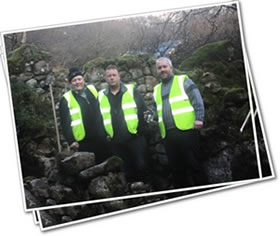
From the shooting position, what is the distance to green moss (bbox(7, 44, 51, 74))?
14.8 feet

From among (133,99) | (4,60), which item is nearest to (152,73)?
(133,99)

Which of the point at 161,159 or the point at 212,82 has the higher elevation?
the point at 212,82

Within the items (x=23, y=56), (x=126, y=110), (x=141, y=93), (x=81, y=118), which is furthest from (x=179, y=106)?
(x=23, y=56)

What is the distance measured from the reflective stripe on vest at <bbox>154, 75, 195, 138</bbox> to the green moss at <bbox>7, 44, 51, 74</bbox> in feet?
3.54

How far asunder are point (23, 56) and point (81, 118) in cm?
76

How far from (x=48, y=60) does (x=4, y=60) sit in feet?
1.26

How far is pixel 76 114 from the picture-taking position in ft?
14.9

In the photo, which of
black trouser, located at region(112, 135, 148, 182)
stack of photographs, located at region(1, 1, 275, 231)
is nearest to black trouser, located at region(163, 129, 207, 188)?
stack of photographs, located at region(1, 1, 275, 231)

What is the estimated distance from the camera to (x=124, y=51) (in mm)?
4527

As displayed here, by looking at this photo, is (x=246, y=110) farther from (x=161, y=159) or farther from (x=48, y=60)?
(x=48, y=60)

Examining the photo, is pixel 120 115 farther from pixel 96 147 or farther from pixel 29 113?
pixel 29 113

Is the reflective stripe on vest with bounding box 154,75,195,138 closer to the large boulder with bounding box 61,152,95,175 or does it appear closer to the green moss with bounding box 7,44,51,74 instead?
the large boulder with bounding box 61,152,95,175

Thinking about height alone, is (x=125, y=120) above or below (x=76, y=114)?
below

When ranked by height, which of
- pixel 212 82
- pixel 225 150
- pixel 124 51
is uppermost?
pixel 124 51
